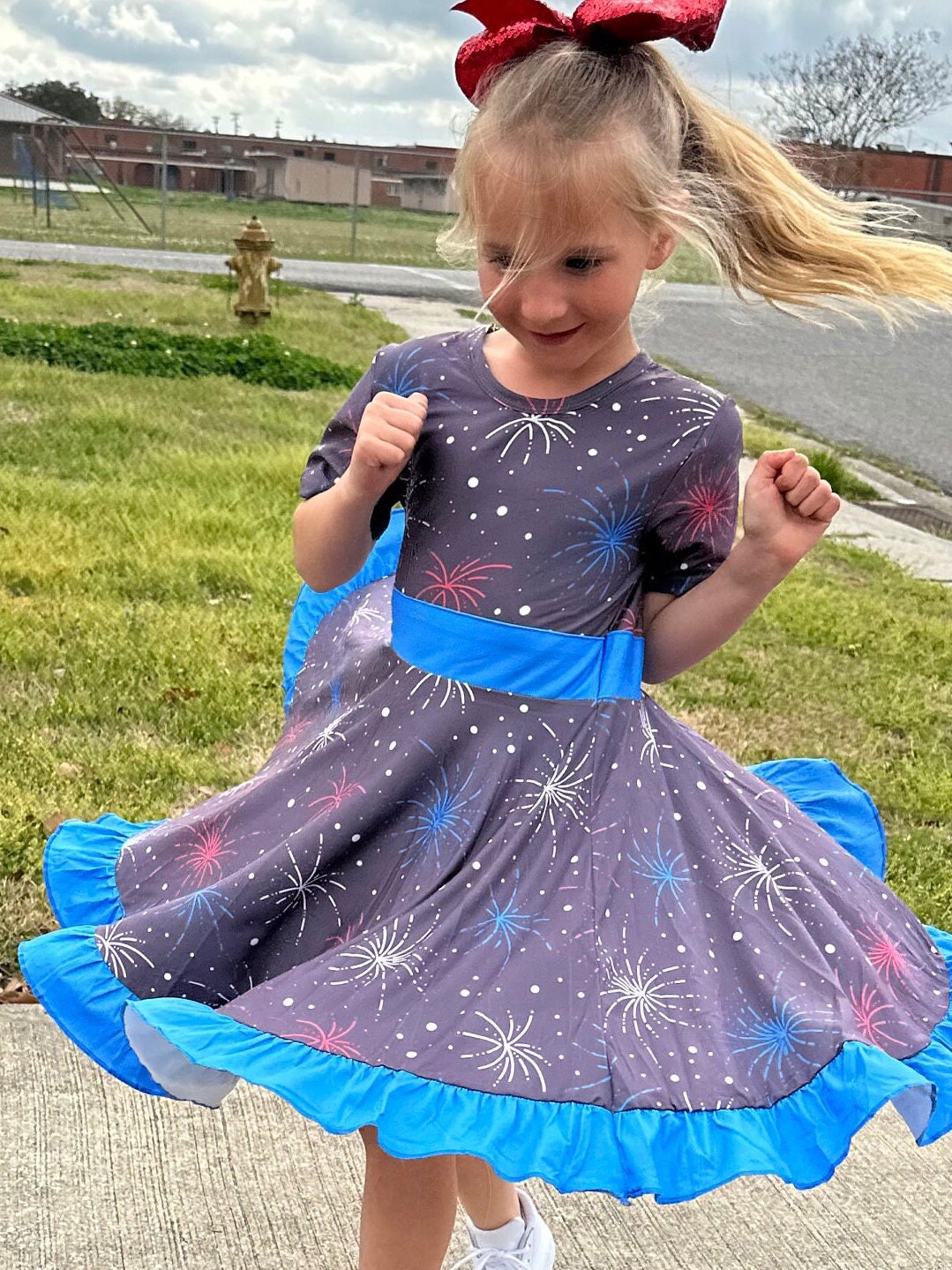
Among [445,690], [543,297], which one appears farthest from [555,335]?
[445,690]

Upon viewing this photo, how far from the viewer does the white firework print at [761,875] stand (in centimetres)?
176

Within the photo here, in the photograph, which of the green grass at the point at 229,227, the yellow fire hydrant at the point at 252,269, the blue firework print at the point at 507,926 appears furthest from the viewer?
the green grass at the point at 229,227

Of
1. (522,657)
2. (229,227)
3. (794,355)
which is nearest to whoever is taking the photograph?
(522,657)

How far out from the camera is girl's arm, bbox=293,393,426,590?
1744mm

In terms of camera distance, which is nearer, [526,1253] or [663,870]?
[663,870]

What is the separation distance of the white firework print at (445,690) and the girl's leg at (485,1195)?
644mm

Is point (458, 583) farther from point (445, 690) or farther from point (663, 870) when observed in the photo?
point (663, 870)

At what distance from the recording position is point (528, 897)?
5.61 ft

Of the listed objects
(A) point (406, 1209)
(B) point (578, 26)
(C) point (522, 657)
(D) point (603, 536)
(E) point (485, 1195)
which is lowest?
(E) point (485, 1195)

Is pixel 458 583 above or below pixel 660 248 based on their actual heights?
below

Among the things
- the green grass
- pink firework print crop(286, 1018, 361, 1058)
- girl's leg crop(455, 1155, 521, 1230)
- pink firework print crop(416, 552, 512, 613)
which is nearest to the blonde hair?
pink firework print crop(416, 552, 512, 613)

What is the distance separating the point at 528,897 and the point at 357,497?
52cm

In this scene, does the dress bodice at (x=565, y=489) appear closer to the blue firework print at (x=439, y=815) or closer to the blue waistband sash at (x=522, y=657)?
the blue waistband sash at (x=522, y=657)

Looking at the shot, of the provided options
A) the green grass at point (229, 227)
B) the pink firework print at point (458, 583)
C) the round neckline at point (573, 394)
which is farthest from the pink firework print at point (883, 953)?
the green grass at point (229, 227)
